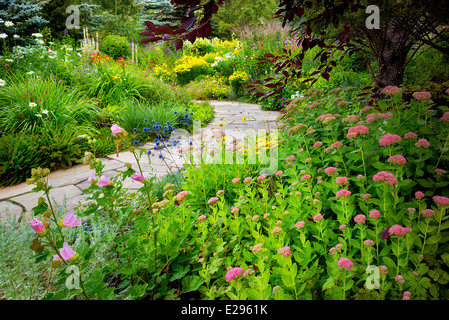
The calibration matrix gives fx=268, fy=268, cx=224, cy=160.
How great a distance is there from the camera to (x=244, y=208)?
1573 mm

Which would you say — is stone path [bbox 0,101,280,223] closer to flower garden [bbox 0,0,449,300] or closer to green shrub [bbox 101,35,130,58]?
flower garden [bbox 0,0,449,300]

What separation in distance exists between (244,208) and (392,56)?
2149mm

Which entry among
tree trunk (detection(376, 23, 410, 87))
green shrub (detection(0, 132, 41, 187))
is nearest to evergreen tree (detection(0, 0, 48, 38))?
green shrub (detection(0, 132, 41, 187))

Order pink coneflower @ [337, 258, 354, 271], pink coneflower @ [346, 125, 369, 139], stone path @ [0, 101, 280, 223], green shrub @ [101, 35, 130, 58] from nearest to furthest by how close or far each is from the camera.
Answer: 1. pink coneflower @ [337, 258, 354, 271]
2. pink coneflower @ [346, 125, 369, 139]
3. stone path @ [0, 101, 280, 223]
4. green shrub @ [101, 35, 130, 58]

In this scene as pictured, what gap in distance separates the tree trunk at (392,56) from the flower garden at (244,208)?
0.37 metres

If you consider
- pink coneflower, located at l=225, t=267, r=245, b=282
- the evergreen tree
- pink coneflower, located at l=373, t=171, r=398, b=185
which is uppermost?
the evergreen tree

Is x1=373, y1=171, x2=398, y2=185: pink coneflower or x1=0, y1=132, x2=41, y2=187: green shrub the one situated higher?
x1=373, y1=171, x2=398, y2=185: pink coneflower

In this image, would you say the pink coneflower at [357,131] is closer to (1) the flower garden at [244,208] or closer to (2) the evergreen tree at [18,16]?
(1) the flower garden at [244,208]

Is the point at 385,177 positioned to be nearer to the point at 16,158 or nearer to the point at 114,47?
the point at 16,158

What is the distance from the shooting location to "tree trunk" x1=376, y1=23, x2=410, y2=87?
2.44 m

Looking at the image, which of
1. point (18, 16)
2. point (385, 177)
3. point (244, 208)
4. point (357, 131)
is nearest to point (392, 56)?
point (357, 131)

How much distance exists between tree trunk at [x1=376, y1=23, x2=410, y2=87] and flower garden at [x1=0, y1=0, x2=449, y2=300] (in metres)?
0.37
